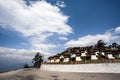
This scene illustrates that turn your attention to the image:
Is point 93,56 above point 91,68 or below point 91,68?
above

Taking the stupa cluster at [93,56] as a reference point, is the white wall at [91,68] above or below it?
below

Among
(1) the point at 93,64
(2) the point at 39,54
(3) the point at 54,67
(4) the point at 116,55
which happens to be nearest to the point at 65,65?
(3) the point at 54,67

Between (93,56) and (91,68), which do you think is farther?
(93,56)

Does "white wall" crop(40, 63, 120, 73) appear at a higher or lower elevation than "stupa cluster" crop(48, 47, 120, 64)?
lower

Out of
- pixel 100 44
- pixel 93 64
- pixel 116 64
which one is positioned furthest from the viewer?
pixel 100 44

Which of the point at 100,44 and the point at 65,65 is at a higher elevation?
the point at 100,44

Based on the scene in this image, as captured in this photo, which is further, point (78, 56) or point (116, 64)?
point (78, 56)

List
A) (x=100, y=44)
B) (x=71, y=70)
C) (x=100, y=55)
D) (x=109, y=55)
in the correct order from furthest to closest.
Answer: (x=100, y=44) → (x=100, y=55) → (x=109, y=55) → (x=71, y=70)

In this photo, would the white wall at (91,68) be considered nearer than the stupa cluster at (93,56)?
Yes

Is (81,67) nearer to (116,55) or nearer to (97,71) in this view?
(97,71)

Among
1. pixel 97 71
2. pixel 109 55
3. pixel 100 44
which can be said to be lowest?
pixel 97 71

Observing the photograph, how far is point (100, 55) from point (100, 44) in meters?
20.9

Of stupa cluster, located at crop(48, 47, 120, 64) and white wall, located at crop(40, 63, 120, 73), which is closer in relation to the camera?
white wall, located at crop(40, 63, 120, 73)

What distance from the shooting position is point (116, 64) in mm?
30844
